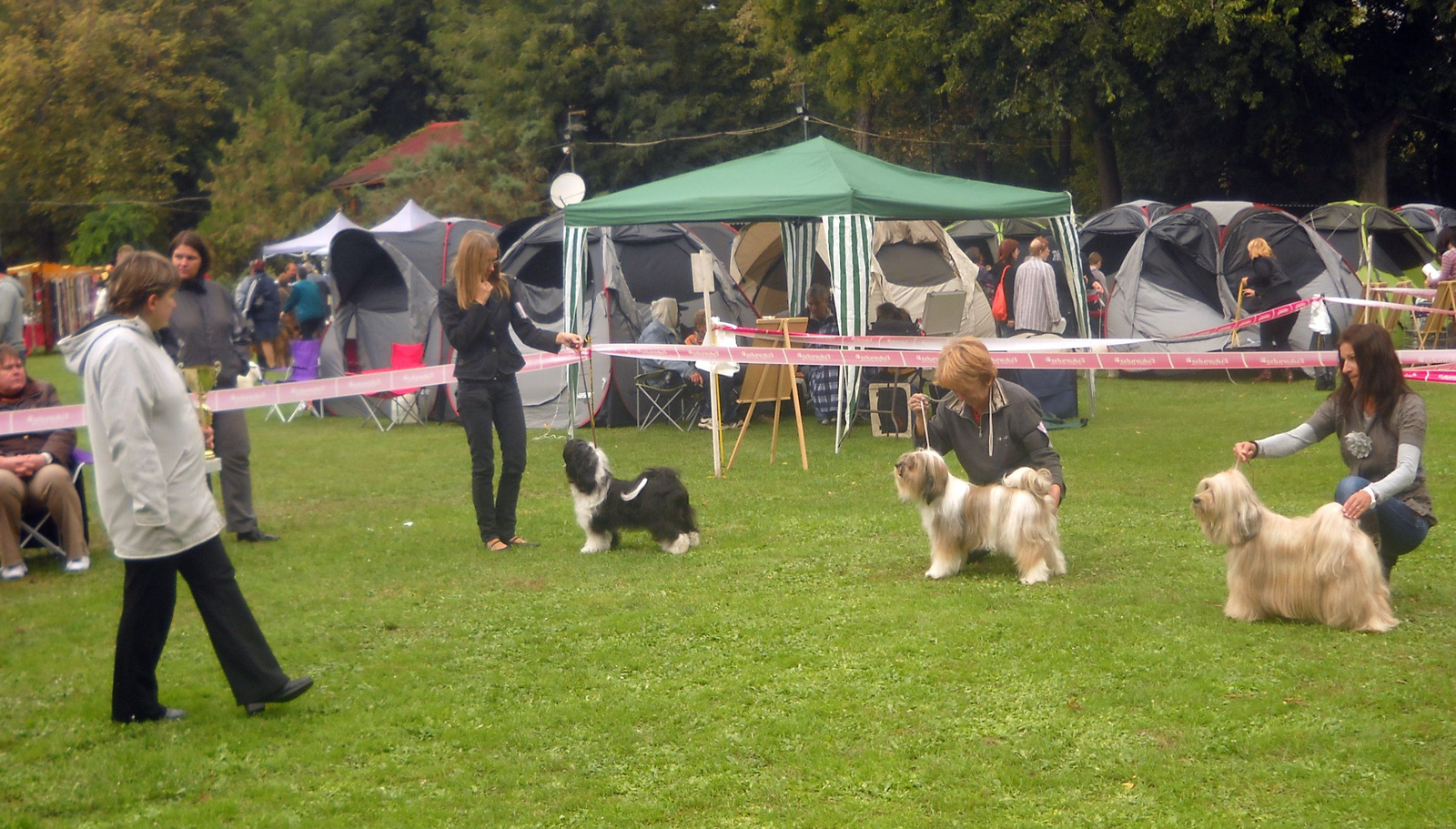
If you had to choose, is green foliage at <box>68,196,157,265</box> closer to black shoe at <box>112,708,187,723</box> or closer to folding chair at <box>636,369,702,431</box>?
folding chair at <box>636,369,702,431</box>

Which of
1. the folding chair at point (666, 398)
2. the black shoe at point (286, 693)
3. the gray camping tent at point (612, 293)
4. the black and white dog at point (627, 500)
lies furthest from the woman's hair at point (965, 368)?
the gray camping tent at point (612, 293)

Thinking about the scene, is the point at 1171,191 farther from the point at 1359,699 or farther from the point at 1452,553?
the point at 1359,699

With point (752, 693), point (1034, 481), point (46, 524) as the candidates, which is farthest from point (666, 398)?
point (752, 693)

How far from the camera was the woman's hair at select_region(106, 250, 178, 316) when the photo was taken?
3.94 metres

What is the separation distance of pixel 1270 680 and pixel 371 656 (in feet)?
11.2

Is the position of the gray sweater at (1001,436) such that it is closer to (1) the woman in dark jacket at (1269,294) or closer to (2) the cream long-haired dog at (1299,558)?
(2) the cream long-haired dog at (1299,558)

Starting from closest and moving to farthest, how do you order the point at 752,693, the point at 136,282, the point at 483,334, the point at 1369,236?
the point at 136,282 → the point at 752,693 → the point at 483,334 → the point at 1369,236

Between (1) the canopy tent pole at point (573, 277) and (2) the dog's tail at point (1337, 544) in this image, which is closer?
(2) the dog's tail at point (1337, 544)

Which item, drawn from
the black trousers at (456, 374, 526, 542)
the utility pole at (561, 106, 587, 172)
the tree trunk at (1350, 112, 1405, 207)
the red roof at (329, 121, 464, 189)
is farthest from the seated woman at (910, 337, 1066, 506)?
the red roof at (329, 121, 464, 189)

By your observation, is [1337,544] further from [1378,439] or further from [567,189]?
[567,189]

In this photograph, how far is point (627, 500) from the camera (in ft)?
21.8

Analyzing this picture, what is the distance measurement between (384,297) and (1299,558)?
482 inches

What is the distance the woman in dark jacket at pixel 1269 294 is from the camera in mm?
13617

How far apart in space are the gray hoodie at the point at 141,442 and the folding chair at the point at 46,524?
3.17 meters
